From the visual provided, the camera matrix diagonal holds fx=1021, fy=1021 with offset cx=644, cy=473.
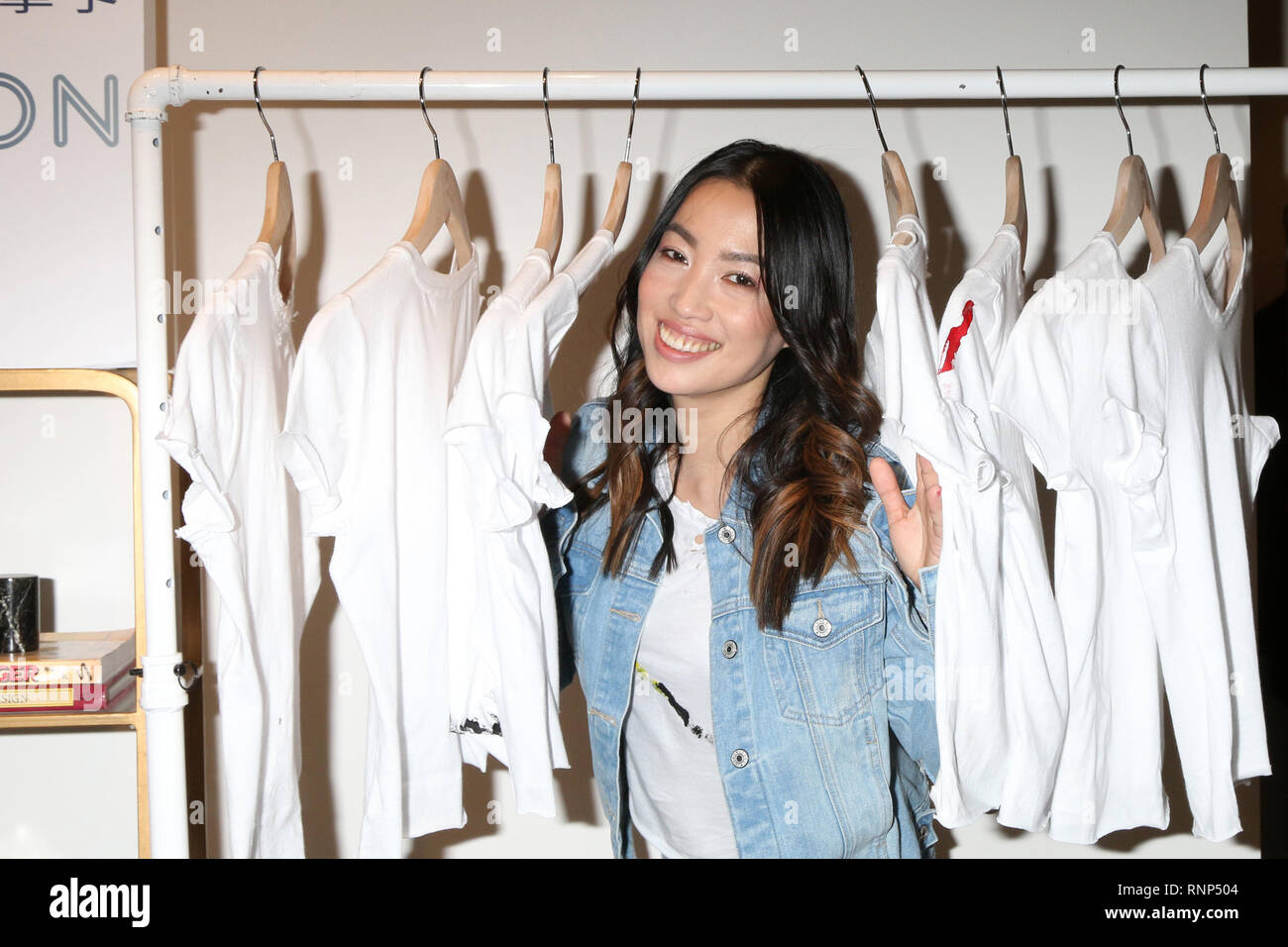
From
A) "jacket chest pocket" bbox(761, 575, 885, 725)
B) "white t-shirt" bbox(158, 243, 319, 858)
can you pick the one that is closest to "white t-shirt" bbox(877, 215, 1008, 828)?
"jacket chest pocket" bbox(761, 575, 885, 725)

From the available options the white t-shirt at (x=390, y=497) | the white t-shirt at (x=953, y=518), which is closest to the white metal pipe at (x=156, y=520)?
the white t-shirt at (x=390, y=497)

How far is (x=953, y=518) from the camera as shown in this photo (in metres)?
1.15

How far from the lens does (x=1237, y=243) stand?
1358 millimetres

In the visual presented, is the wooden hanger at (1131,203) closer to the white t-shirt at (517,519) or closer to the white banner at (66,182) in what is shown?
the white t-shirt at (517,519)

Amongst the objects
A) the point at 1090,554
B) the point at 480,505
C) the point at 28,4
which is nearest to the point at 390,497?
the point at 480,505

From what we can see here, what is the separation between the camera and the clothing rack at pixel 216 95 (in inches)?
52.1

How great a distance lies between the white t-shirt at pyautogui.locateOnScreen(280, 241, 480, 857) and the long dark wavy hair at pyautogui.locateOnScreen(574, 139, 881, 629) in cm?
32

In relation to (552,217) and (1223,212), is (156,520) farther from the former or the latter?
(1223,212)

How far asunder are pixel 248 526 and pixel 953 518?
85 centimetres

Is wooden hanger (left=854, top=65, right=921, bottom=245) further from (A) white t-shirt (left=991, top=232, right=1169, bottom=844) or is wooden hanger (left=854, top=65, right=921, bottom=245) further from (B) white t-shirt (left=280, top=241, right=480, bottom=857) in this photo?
(B) white t-shirt (left=280, top=241, right=480, bottom=857)

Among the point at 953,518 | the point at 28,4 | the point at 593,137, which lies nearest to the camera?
the point at 953,518

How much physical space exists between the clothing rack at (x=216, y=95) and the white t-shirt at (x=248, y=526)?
105 mm

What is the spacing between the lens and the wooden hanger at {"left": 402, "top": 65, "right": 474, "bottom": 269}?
1.32 m
